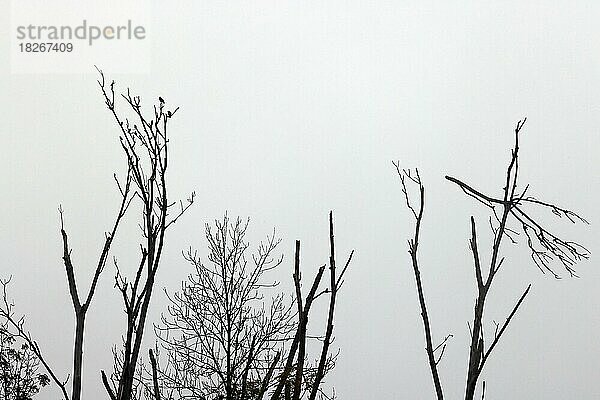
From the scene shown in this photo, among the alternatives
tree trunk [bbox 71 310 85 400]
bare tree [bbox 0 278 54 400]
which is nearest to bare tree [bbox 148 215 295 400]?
bare tree [bbox 0 278 54 400]

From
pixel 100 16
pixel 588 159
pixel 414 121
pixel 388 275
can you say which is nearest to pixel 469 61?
pixel 414 121

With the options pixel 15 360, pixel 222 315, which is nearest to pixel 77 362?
pixel 15 360

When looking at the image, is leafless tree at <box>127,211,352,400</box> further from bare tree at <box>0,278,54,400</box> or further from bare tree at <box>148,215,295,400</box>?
bare tree at <box>0,278,54,400</box>

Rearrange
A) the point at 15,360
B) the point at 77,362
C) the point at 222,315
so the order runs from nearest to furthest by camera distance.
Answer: the point at 77,362 → the point at 15,360 → the point at 222,315

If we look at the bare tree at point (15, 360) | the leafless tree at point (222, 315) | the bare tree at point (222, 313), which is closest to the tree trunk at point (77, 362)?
the bare tree at point (15, 360)

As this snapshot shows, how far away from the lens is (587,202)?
41.1 feet

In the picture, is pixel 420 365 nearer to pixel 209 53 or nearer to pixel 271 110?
pixel 271 110

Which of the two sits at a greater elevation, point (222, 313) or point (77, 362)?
point (222, 313)

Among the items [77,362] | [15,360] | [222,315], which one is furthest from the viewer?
[222,315]

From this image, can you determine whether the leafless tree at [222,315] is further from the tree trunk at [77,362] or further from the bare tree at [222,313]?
the tree trunk at [77,362]

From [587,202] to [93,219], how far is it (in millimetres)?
6851

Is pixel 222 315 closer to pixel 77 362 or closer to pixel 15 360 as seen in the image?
pixel 15 360

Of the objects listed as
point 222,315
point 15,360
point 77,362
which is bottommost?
point 77,362

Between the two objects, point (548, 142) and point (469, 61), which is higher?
point (469, 61)
